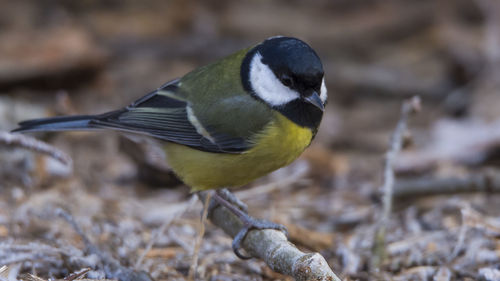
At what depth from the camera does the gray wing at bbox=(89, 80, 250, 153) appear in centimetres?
299

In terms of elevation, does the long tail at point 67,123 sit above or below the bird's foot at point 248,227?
above

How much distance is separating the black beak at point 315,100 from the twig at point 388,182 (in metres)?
0.44

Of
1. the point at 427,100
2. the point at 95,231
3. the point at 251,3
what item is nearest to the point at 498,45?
the point at 427,100

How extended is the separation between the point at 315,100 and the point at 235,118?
17.3 inches

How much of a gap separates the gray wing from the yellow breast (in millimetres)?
93

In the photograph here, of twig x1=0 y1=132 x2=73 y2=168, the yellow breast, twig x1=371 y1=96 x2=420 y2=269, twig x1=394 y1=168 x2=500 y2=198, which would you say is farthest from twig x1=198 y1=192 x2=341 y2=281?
twig x1=394 y1=168 x2=500 y2=198

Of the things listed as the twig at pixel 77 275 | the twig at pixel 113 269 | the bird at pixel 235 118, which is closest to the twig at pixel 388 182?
the bird at pixel 235 118

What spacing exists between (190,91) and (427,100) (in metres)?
2.75

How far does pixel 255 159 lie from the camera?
9.13ft

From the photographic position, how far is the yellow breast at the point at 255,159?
2.75 metres

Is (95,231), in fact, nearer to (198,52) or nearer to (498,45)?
(198,52)

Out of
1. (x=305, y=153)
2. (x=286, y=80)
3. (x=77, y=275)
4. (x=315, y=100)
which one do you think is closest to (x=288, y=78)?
(x=286, y=80)

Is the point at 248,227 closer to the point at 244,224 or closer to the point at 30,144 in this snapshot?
the point at 244,224

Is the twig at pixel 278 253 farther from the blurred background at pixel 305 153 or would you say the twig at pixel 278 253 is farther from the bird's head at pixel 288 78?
the bird's head at pixel 288 78
